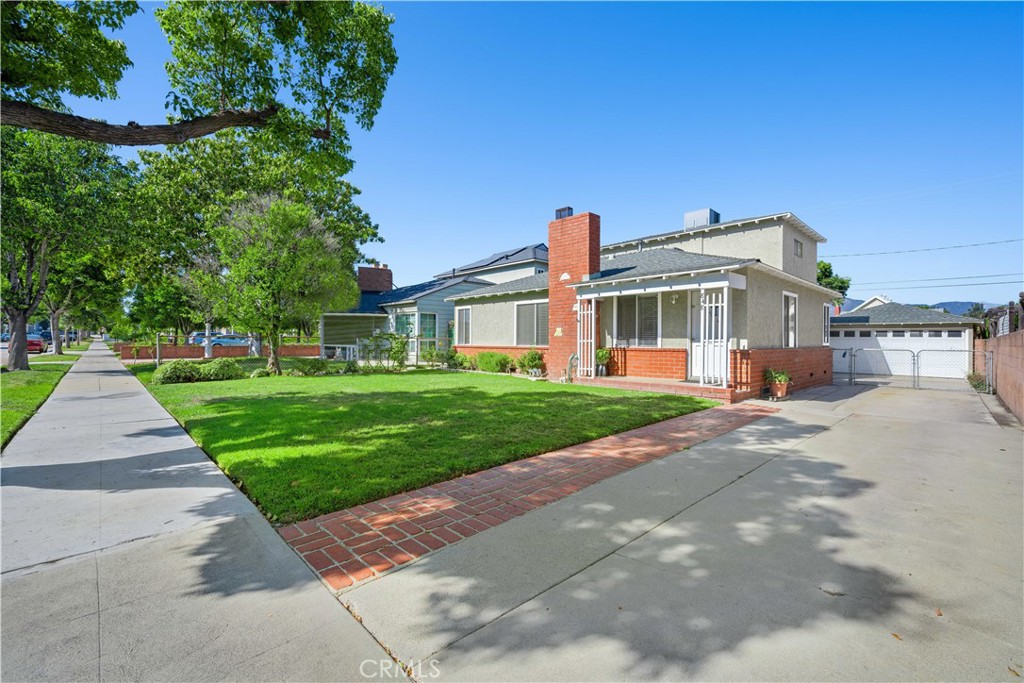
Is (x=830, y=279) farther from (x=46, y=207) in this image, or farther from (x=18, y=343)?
(x=18, y=343)

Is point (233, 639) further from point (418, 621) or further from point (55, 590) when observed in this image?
point (55, 590)

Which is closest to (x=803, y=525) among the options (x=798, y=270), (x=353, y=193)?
(x=798, y=270)

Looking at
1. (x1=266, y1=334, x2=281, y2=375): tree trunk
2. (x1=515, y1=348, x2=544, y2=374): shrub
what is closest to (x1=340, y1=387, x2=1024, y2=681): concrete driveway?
(x1=515, y1=348, x2=544, y2=374): shrub

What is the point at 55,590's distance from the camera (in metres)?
2.72

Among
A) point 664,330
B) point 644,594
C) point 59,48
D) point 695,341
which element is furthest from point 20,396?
point 695,341

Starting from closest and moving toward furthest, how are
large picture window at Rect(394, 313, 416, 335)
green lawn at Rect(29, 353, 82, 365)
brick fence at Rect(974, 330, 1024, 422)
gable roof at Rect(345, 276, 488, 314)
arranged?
brick fence at Rect(974, 330, 1024, 422)
large picture window at Rect(394, 313, 416, 335)
gable roof at Rect(345, 276, 488, 314)
green lawn at Rect(29, 353, 82, 365)

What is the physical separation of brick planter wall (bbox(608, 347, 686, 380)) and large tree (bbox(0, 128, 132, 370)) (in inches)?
735

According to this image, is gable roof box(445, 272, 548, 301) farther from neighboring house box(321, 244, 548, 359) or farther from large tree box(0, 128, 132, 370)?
large tree box(0, 128, 132, 370)

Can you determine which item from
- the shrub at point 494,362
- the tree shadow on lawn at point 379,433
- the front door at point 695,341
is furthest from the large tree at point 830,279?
the tree shadow on lawn at point 379,433

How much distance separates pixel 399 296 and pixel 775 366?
21.1m

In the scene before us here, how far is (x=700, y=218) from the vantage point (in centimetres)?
2088

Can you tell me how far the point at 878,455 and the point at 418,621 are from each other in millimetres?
6647

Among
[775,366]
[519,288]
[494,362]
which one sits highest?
[519,288]

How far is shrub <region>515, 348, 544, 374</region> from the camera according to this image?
16203 mm
